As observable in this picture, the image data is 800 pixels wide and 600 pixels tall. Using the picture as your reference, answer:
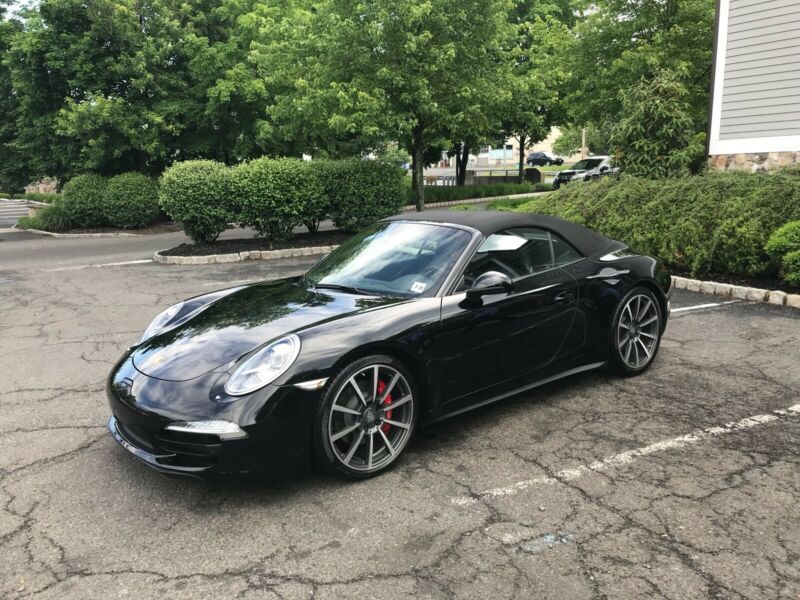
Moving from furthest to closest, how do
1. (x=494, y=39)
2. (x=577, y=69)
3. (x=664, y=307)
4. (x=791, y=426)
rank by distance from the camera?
(x=577, y=69) < (x=494, y=39) < (x=664, y=307) < (x=791, y=426)

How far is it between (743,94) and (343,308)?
11686 mm

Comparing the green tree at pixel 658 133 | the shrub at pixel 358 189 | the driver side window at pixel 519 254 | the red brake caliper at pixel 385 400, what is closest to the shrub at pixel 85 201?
the shrub at pixel 358 189

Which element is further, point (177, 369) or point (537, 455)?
point (537, 455)

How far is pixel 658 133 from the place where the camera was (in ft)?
37.1

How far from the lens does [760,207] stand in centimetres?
821

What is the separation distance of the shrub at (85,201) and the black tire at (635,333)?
1772 centimetres

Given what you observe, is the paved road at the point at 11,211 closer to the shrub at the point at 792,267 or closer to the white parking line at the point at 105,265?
the white parking line at the point at 105,265

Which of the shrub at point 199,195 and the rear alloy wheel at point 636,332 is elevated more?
the shrub at point 199,195

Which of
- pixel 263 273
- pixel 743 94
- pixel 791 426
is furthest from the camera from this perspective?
pixel 743 94

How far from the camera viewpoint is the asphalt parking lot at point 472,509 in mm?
2533

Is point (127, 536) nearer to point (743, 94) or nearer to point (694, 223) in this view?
point (694, 223)

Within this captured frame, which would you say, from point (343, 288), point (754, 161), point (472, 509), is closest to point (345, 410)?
point (472, 509)

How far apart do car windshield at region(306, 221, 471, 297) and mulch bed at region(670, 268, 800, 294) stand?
5.69m

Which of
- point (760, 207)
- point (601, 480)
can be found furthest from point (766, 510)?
point (760, 207)
